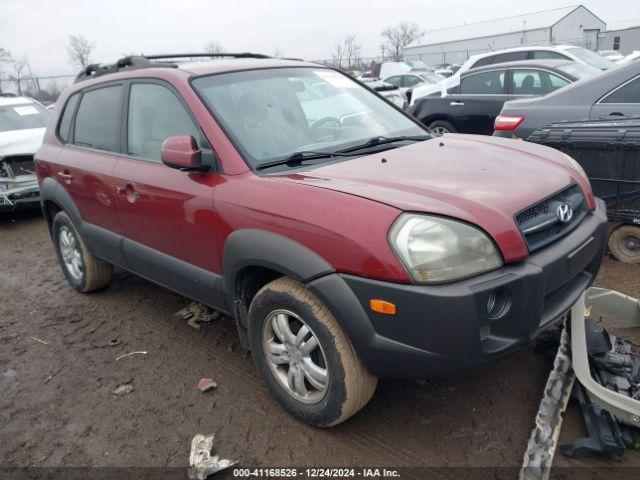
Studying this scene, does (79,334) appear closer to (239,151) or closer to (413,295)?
(239,151)

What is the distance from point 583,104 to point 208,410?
446 centimetres

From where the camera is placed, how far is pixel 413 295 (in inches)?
78.5

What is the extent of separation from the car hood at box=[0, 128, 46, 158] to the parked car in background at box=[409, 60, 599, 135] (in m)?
5.71

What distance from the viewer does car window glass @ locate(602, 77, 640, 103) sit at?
15.8 ft

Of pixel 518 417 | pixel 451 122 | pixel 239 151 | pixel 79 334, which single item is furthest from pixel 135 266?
pixel 451 122

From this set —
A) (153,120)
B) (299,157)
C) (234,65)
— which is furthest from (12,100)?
(299,157)

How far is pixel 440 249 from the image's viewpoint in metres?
2.04

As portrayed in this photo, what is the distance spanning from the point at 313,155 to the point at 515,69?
6.32 m

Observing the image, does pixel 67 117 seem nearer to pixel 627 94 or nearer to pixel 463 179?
pixel 463 179

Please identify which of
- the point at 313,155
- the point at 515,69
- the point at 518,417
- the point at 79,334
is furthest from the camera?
the point at 515,69

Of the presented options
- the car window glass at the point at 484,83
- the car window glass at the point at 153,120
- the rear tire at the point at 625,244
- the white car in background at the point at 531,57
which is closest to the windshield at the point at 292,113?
the car window glass at the point at 153,120

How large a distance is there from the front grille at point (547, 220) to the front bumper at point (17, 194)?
22.5ft

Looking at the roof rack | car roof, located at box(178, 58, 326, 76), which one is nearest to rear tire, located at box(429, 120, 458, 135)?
the roof rack

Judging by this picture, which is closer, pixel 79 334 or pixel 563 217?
pixel 563 217
